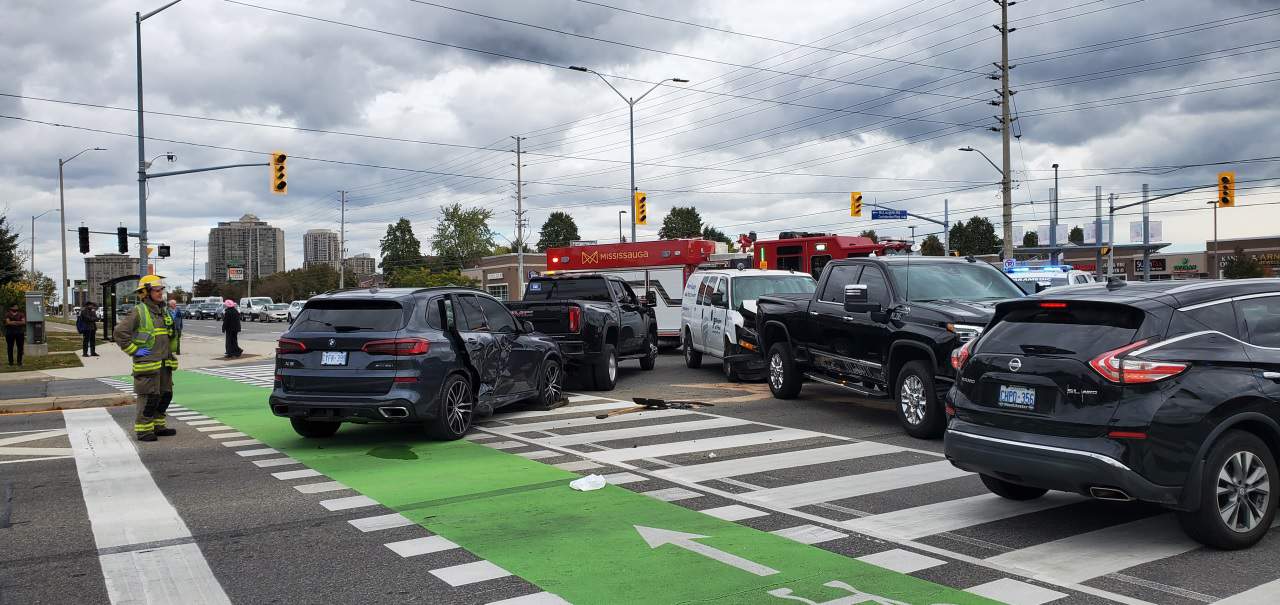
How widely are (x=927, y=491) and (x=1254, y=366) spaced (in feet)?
8.43

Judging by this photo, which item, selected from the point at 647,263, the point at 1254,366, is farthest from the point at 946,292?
the point at 647,263

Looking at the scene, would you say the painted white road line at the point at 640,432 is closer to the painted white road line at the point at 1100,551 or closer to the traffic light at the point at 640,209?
the painted white road line at the point at 1100,551

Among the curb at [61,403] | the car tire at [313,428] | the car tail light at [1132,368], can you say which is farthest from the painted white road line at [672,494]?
the curb at [61,403]

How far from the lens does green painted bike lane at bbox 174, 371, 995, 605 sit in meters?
5.19

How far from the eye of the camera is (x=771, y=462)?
9133 mm

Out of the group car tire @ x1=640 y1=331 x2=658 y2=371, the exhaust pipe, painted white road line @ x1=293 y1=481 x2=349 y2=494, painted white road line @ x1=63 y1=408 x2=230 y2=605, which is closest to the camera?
painted white road line @ x1=63 y1=408 x2=230 y2=605

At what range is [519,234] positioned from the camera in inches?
2872

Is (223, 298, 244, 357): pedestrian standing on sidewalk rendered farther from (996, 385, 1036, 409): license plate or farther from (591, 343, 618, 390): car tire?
(996, 385, 1036, 409): license plate

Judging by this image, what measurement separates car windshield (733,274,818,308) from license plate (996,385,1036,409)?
34.8 feet

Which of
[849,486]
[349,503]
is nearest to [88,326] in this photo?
[349,503]

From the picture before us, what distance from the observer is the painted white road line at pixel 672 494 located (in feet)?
25.0

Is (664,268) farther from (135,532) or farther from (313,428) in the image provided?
(135,532)

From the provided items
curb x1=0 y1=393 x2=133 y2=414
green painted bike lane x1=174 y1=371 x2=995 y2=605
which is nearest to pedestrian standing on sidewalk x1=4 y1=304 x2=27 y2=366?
curb x1=0 y1=393 x2=133 y2=414

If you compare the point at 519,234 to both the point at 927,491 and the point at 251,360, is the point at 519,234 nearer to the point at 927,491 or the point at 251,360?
the point at 251,360
